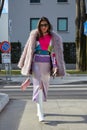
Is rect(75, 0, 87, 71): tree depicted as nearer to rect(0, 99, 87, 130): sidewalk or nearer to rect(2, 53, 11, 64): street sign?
rect(2, 53, 11, 64): street sign

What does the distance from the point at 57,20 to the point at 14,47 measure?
4895 millimetres

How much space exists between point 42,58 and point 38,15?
121 feet

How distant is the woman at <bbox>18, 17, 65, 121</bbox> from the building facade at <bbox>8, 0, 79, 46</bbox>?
120ft

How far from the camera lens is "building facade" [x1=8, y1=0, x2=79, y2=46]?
44625mm

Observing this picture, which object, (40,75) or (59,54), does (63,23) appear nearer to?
(59,54)

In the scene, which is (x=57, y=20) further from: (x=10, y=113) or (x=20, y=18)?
(x=10, y=113)

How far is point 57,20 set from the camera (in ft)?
147

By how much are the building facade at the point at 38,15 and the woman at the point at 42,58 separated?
36.6m

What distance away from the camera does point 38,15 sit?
147 ft

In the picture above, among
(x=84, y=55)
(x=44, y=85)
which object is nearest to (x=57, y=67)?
(x=44, y=85)

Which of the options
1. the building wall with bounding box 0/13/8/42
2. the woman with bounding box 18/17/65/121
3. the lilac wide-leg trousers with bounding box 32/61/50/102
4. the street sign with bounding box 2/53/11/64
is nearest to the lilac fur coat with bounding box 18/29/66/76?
the woman with bounding box 18/17/65/121

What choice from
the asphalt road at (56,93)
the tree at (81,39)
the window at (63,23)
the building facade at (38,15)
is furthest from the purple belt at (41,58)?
the window at (63,23)

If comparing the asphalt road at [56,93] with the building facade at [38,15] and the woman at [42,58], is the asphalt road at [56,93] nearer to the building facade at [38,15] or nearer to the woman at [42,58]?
the woman at [42,58]

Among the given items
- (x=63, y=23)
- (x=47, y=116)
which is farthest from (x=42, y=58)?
(x=63, y=23)
